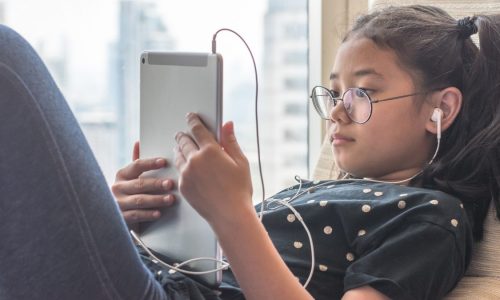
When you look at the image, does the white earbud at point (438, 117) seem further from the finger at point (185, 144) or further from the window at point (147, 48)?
the window at point (147, 48)

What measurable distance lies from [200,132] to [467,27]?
60cm

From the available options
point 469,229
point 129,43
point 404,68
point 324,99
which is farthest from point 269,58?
point 469,229

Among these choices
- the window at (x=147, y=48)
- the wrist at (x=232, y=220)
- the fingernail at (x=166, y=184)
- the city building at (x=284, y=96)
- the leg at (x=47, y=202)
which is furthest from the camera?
the city building at (x=284, y=96)

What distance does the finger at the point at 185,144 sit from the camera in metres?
0.85

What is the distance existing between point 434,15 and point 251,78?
0.74m

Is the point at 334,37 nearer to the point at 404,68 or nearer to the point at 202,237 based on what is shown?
the point at 404,68

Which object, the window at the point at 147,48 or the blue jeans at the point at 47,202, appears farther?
the window at the point at 147,48

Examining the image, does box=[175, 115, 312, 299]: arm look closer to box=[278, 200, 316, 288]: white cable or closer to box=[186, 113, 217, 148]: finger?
box=[186, 113, 217, 148]: finger

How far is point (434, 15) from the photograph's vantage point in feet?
4.03

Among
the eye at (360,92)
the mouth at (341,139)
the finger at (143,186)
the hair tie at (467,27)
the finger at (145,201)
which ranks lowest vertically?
the finger at (145,201)

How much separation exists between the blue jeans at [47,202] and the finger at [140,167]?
0.70 feet

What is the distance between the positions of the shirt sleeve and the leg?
0.33 metres

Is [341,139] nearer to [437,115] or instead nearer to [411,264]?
[437,115]

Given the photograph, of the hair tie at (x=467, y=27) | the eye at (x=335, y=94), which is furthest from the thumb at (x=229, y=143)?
the hair tie at (x=467, y=27)
